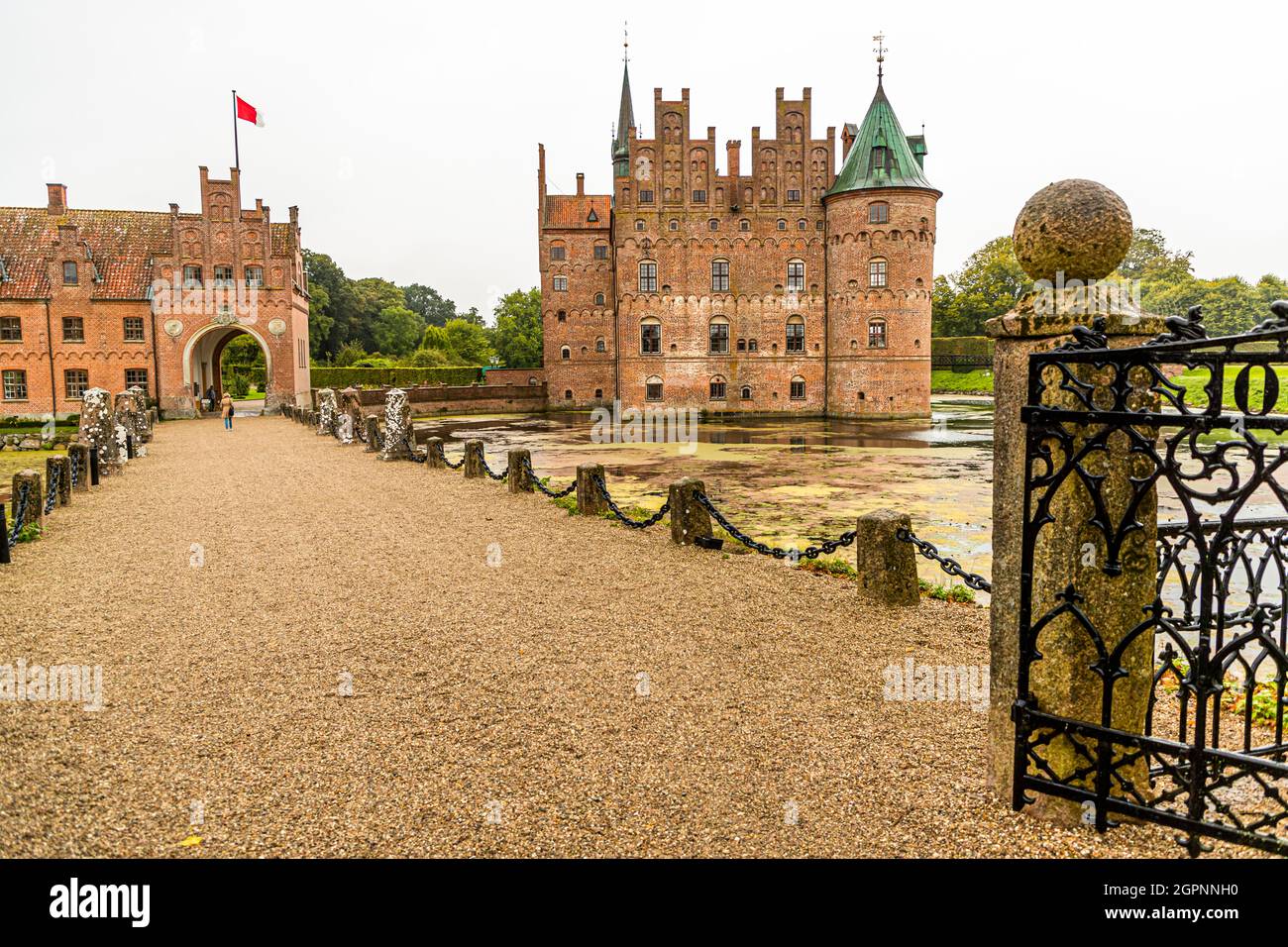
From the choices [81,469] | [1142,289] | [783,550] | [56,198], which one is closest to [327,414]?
[81,469]

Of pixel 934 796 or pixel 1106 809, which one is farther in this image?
pixel 934 796

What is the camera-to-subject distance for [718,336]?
44.2m

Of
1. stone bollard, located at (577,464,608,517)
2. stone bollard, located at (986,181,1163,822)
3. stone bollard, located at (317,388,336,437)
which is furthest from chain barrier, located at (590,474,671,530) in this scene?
stone bollard, located at (317,388,336,437)

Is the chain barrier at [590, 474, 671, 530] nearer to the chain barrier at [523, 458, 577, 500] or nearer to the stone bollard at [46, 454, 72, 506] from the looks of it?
the chain barrier at [523, 458, 577, 500]

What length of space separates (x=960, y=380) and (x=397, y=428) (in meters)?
51.7

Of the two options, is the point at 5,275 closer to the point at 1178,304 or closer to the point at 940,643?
the point at 940,643

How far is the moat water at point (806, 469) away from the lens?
1277 centimetres

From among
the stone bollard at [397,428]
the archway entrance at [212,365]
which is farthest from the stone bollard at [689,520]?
the archway entrance at [212,365]

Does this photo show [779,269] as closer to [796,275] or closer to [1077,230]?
[796,275]

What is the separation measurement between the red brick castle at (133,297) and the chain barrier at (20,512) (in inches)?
1269

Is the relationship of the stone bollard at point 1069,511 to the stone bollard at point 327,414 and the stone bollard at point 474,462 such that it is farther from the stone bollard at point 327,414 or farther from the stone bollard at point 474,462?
the stone bollard at point 327,414
